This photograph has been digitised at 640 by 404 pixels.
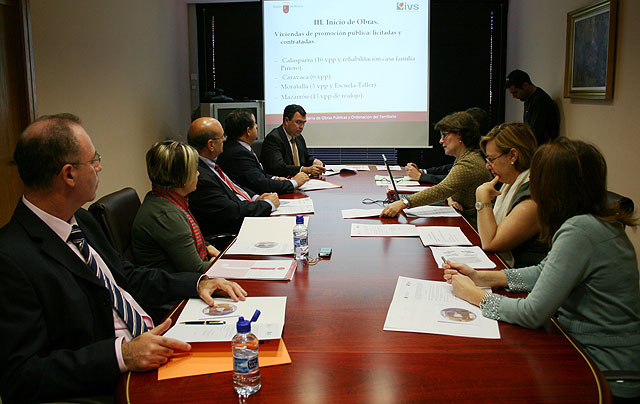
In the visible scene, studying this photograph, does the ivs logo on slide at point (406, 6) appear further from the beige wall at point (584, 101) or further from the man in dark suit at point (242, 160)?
the man in dark suit at point (242, 160)

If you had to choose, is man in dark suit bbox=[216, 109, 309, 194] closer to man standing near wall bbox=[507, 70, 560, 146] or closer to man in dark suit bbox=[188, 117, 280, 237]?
man in dark suit bbox=[188, 117, 280, 237]

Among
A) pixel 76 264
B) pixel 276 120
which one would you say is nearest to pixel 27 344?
pixel 76 264

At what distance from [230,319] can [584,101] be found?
165 inches

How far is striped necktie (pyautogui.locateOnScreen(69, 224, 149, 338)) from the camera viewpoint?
1.51 metres

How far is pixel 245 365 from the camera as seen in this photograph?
1168 mm

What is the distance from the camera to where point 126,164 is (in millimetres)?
5172

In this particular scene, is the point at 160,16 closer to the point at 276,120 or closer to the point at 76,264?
the point at 276,120

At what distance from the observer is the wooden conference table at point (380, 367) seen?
3.80 feet

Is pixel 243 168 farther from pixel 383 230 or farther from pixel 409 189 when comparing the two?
pixel 383 230

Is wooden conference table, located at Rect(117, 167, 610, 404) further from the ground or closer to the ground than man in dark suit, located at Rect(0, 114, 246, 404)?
closer to the ground

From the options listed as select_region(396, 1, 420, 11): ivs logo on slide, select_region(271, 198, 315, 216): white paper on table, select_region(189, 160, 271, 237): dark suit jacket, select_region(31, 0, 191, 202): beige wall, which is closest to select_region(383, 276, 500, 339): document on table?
select_region(271, 198, 315, 216): white paper on table

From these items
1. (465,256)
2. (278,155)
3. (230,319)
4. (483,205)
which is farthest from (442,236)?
(278,155)

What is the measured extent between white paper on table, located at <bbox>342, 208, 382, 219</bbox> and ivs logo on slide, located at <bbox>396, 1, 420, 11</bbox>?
12.1ft

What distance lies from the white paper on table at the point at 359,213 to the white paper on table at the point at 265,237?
0.24m
